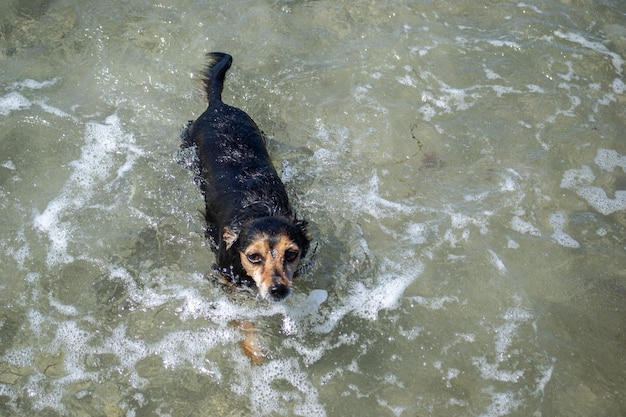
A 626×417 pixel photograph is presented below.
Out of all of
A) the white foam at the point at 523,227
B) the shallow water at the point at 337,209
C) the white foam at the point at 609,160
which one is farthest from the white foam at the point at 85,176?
the white foam at the point at 609,160

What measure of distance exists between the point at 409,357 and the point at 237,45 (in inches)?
162

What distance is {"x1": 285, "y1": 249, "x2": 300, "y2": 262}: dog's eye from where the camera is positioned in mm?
3905

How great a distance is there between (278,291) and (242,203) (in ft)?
2.99

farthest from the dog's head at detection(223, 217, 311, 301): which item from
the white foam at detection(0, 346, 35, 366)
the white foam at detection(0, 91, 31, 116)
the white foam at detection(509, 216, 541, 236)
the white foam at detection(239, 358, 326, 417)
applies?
the white foam at detection(0, 91, 31, 116)

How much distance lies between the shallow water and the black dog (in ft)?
1.16

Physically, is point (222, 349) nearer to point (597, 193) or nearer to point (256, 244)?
point (256, 244)

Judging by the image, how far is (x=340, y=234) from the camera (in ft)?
15.9

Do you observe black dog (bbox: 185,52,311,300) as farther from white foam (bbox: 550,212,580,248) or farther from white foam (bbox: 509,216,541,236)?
white foam (bbox: 550,212,580,248)

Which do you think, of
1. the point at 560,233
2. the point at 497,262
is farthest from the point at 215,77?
the point at 560,233

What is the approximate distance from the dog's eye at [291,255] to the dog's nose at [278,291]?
0.25 metres

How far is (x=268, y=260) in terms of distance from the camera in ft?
12.6

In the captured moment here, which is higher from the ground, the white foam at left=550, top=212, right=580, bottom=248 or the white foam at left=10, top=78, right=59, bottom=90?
the white foam at left=10, top=78, right=59, bottom=90

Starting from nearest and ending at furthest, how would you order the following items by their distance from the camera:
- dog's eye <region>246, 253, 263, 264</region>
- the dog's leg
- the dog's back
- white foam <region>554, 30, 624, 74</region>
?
dog's eye <region>246, 253, 263, 264</region> → the dog's leg → the dog's back → white foam <region>554, 30, 624, 74</region>

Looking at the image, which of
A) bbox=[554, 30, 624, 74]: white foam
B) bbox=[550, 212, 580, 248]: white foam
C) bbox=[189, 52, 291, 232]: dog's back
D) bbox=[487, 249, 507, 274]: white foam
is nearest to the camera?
bbox=[189, 52, 291, 232]: dog's back
